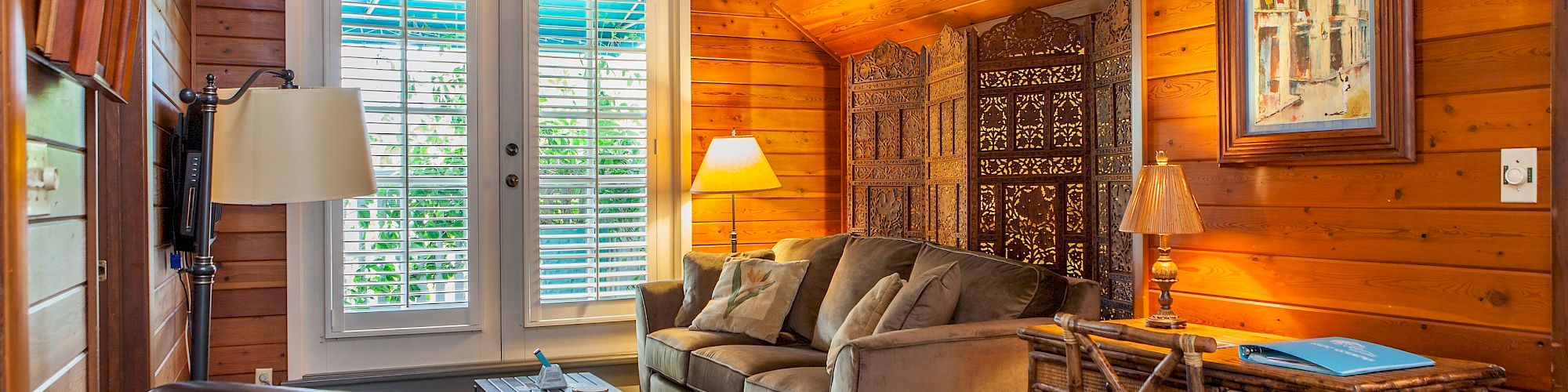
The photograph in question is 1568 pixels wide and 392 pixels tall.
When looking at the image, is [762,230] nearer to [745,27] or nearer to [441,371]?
[745,27]

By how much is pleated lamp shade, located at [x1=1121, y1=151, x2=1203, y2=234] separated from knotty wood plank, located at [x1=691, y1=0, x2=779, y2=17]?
244 cm

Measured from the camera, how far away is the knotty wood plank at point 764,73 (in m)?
4.71

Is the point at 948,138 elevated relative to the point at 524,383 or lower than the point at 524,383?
elevated

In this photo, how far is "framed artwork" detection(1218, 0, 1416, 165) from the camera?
2.36m

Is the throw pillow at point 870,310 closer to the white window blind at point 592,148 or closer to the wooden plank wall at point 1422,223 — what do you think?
the wooden plank wall at point 1422,223

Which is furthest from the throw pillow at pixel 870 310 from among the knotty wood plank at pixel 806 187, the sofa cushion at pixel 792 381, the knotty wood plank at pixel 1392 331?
the knotty wood plank at pixel 806 187

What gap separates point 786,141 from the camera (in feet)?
15.9

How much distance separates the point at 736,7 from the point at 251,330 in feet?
7.77

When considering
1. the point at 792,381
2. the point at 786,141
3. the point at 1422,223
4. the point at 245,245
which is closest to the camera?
the point at 1422,223

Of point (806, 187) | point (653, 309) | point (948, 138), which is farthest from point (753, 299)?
point (806, 187)

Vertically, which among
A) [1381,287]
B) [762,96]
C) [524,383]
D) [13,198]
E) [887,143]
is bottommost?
[524,383]

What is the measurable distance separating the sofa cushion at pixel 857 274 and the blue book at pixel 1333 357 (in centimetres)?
141

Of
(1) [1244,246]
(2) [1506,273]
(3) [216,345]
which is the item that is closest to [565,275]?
(3) [216,345]

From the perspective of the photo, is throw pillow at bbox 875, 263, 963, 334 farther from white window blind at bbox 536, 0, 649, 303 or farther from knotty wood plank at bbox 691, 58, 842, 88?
knotty wood plank at bbox 691, 58, 842, 88
